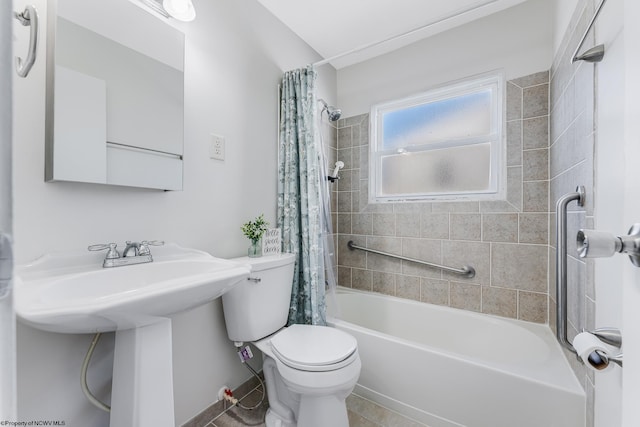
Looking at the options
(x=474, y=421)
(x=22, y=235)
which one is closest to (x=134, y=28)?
(x=22, y=235)

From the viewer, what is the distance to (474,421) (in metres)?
1.27

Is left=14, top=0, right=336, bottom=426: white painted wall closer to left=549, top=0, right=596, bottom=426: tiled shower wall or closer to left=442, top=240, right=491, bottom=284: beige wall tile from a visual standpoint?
left=442, top=240, right=491, bottom=284: beige wall tile

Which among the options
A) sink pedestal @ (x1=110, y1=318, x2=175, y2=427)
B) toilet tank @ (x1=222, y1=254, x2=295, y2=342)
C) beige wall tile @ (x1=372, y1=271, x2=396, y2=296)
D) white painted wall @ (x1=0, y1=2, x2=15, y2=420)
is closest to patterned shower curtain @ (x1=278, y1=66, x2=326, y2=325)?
→ toilet tank @ (x1=222, y1=254, x2=295, y2=342)

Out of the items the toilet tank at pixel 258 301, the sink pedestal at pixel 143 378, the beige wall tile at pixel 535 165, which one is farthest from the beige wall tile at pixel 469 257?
the sink pedestal at pixel 143 378

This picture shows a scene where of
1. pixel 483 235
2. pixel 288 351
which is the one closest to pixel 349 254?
pixel 483 235

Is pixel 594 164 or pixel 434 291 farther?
pixel 434 291

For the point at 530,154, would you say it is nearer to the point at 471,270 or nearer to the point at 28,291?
the point at 471,270

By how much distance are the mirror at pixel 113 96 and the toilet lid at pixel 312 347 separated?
912mm

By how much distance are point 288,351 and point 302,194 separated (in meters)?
0.90

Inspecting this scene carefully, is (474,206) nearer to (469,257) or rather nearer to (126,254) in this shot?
(469,257)

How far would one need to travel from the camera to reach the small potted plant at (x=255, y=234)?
5.02 feet

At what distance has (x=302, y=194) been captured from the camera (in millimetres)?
1745

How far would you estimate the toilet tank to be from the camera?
1.37 metres

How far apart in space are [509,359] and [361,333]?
0.92 meters
